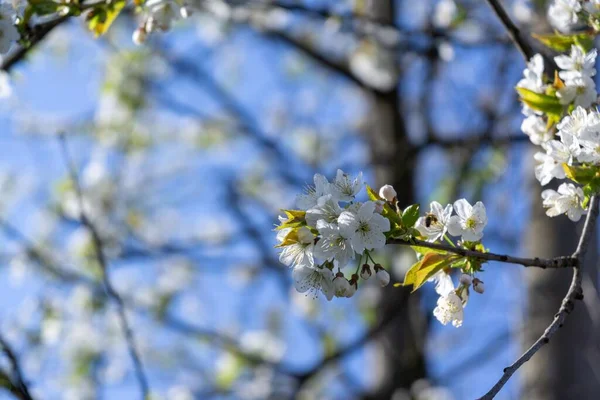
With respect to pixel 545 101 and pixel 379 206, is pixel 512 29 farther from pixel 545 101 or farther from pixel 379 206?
pixel 379 206

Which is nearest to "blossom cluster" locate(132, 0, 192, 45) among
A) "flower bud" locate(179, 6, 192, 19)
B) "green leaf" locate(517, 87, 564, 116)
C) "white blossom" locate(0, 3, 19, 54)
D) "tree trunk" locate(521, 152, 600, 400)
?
"flower bud" locate(179, 6, 192, 19)

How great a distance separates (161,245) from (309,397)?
1.40 m

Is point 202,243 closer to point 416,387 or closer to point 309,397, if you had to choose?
point 309,397

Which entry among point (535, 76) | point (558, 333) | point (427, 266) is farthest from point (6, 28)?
point (558, 333)

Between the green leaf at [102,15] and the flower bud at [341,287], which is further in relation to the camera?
the green leaf at [102,15]

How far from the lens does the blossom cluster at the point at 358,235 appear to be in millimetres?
1135

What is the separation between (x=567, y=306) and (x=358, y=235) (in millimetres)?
381

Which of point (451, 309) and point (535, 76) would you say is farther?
point (535, 76)

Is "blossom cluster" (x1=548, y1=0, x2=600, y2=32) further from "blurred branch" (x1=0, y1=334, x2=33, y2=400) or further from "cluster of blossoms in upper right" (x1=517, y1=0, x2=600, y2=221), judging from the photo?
"blurred branch" (x1=0, y1=334, x2=33, y2=400)

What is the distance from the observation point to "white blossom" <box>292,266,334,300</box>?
3.92 feet

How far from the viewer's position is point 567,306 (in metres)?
1.18

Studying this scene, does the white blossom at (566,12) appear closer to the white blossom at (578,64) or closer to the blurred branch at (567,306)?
the white blossom at (578,64)

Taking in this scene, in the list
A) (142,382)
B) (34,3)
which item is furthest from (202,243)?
(34,3)

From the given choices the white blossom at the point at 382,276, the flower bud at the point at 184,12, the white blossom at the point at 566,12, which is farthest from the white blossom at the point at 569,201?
the flower bud at the point at 184,12
